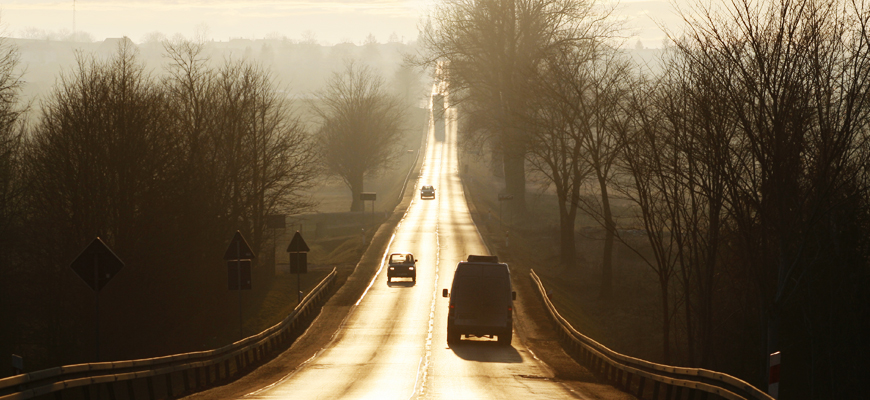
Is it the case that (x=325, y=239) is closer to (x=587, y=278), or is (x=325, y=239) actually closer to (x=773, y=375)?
(x=587, y=278)

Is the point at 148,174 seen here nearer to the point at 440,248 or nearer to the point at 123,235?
the point at 123,235

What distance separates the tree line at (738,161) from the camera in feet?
51.0

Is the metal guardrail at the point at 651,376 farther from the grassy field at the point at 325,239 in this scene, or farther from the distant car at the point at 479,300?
the grassy field at the point at 325,239

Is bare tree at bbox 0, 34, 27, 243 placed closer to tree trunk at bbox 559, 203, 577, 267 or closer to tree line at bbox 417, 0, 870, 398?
tree line at bbox 417, 0, 870, 398

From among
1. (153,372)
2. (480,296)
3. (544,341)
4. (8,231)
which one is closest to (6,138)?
(8,231)

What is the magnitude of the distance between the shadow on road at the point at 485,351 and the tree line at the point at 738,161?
14.4 ft

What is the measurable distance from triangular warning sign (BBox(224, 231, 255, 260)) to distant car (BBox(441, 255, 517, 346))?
685 cm

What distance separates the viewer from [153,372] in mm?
14602

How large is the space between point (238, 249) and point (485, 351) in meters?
8.30

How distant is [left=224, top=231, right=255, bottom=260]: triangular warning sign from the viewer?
2070cm

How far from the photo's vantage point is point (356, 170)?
82.1 m

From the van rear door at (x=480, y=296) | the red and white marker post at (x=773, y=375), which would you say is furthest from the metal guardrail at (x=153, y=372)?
the red and white marker post at (x=773, y=375)

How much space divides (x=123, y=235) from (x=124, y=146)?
310 centimetres

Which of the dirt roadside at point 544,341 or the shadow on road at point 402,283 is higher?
the shadow on road at point 402,283
